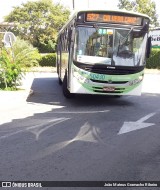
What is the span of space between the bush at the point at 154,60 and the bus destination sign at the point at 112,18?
1961 cm

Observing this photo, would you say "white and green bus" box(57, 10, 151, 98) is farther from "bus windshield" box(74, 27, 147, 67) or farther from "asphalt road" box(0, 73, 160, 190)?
"asphalt road" box(0, 73, 160, 190)

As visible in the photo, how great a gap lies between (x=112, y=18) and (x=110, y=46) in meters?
0.91

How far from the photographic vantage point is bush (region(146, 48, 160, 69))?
30969 millimetres

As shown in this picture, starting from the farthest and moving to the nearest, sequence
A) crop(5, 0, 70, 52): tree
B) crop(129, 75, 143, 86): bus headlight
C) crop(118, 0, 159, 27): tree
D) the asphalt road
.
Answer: crop(118, 0, 159, 27): tree, crop(5, 0, 70, 52): tree, crop(129, 75, 143, 86): bus headlight, the asphalt road

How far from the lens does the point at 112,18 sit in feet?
38.6

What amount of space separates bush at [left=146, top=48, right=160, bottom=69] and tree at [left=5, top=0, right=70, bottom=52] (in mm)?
15934

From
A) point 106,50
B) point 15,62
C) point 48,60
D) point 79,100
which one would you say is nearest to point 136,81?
point 106,50

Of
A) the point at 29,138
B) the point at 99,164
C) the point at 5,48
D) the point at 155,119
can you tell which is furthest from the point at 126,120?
the point at 5,48

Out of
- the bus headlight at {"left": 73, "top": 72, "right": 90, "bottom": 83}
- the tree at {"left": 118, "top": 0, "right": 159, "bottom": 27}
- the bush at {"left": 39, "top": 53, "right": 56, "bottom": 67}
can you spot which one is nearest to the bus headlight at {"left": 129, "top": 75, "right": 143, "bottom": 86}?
the bus headlight at {"left": 73, "top": 72, "right": 90, "bottom": 83}

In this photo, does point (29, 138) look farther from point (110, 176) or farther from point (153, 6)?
point (153, 6)

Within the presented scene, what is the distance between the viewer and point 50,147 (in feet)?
22.6

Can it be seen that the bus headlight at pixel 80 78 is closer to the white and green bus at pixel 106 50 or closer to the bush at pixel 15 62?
the white and green bus at pixel 106 50

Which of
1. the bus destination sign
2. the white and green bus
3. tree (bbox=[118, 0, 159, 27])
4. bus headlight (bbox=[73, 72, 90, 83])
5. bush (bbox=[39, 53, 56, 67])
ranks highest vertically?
the bus destination sign

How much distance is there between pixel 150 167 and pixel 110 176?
2.70ft
